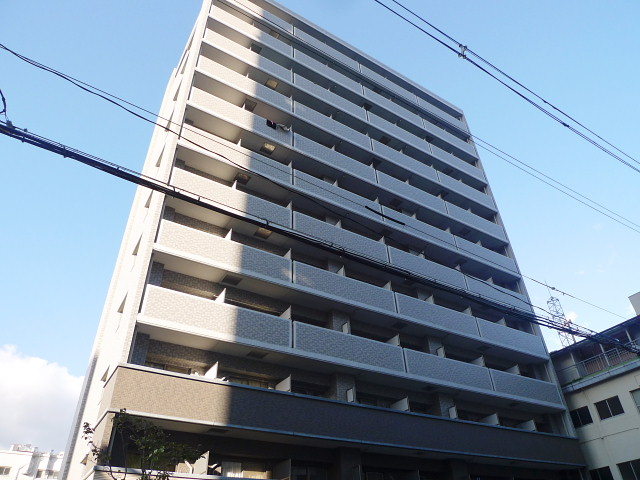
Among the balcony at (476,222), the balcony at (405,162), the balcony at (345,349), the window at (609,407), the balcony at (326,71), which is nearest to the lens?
the balcony at (345,349)

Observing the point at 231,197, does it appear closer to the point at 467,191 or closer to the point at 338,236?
the point at 338,236

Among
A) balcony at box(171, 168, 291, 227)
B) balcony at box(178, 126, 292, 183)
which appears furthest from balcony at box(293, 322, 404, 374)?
balcony at box(178, 126, 292, 183)

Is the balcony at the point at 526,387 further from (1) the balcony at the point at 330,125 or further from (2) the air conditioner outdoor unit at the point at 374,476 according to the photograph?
(1) the balcony at the point at 330,125

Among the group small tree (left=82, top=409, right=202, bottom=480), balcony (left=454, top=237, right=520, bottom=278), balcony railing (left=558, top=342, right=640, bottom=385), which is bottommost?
small tree (left=82, top=409, right=202, bottom=480)

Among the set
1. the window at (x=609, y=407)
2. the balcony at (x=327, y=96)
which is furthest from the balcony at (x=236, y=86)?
the window at (x=609, y=407)

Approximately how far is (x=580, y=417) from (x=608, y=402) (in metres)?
1.56

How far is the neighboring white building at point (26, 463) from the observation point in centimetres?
4862

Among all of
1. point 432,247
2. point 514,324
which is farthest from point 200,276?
point 514,324

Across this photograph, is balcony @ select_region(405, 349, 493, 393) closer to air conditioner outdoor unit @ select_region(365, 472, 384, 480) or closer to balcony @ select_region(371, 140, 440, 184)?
air conditioner outdoor unit @ select_region(365, 472, 384, 480)

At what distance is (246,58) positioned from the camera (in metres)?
23.3

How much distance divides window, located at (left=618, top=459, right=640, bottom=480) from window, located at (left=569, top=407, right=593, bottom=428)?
87.4 inches

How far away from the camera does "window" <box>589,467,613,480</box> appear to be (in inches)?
754

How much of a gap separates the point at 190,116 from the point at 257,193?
437cm

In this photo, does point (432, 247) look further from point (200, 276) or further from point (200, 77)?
point (200, 77)
